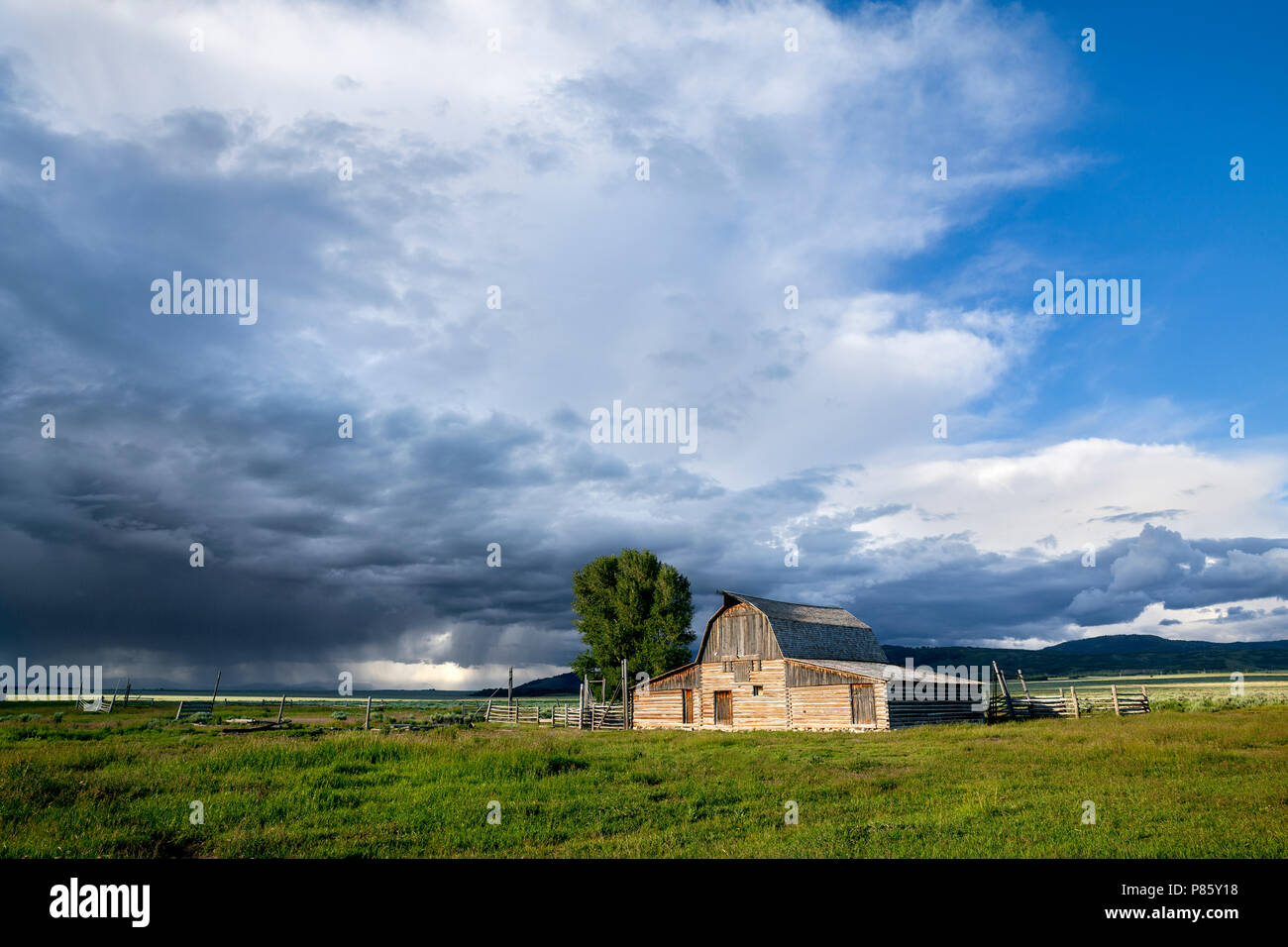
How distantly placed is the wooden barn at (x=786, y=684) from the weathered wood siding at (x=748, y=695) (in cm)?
6

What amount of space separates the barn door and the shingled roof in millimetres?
5368

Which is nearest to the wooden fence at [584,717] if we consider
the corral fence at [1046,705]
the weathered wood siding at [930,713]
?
the weathered wood siding at [930,713]

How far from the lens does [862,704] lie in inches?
1598

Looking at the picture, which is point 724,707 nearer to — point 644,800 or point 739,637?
point 739,637

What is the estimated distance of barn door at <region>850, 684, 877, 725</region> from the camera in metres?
40.1

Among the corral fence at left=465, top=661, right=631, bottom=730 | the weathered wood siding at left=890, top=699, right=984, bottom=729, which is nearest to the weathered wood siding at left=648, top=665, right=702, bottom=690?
the corral fence at left=465, top=661, right=631, bottom=730

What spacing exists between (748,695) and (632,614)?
22873mm

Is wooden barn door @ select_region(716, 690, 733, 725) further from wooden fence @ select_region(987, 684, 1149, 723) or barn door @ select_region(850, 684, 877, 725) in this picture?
wooden fence @ select_region(987, 684, 1149, 723)
